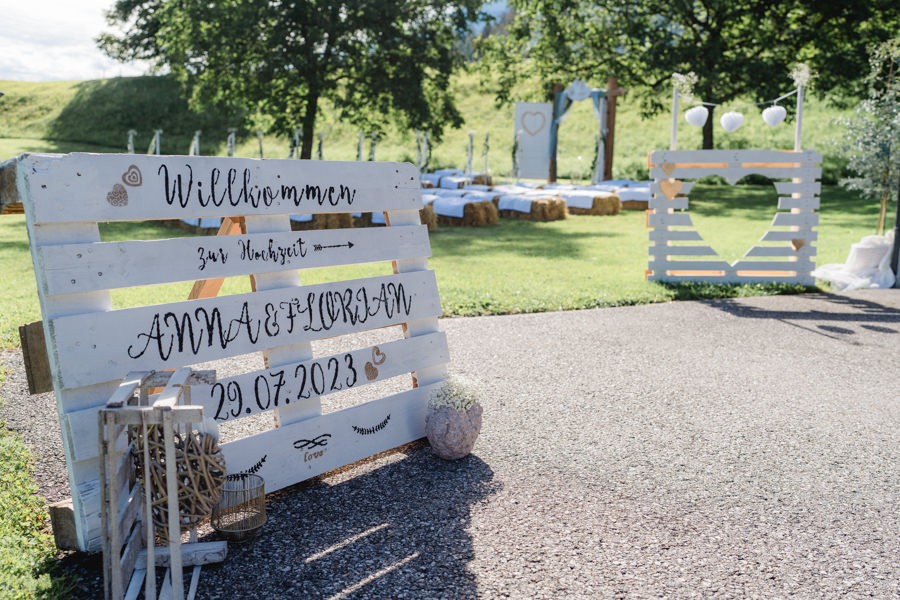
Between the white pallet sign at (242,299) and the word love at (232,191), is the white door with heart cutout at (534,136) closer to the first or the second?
the white pallet sign at (242,299)

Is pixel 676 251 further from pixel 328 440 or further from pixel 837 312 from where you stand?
pixel 328 440

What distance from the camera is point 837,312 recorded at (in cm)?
885

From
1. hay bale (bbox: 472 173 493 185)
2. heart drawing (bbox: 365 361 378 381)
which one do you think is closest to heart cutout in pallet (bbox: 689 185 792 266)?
hay bale (bbox: 472 173 493 185)

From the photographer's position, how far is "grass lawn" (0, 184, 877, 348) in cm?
900

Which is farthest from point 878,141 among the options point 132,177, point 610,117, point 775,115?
point 610,117

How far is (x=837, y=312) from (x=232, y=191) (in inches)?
301

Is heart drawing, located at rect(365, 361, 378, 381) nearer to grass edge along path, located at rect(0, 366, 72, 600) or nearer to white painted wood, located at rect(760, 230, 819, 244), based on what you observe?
grass edge along path, located at rect(0, 366, 72, 600)

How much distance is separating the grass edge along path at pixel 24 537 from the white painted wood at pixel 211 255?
3.78 ft

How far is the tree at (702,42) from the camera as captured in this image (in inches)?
1019

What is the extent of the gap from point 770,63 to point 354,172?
2545 centimetres

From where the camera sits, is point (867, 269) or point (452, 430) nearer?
point (452, 430)

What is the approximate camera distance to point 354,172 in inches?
173

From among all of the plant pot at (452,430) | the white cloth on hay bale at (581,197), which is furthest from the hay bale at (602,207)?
the plant pot at (452,430)

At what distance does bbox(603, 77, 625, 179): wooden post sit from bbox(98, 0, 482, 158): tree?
5.15 meters
